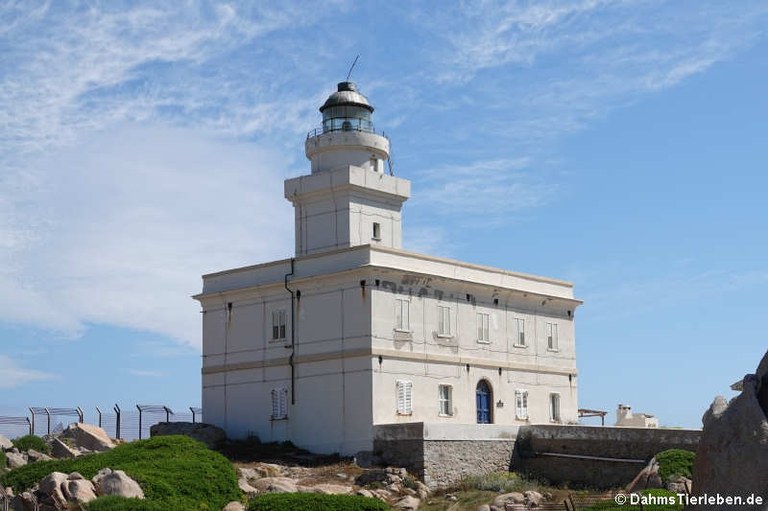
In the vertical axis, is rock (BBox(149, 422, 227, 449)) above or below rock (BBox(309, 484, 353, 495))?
above

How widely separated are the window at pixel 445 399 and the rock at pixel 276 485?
338 inches

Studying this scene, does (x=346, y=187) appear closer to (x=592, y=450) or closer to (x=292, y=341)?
(x=292, y=341)

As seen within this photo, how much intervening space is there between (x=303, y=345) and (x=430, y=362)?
4498 millimetres

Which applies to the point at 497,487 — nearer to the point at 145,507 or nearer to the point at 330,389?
the point at 330,389

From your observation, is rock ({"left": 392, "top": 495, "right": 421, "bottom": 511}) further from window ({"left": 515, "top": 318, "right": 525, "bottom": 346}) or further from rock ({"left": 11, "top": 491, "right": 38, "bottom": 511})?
window ({"left": 515, "top": 318, "right": 525, "bottom": 346})

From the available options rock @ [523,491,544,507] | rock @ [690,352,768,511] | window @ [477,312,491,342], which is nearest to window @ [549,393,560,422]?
window @ [477,312,491,342]

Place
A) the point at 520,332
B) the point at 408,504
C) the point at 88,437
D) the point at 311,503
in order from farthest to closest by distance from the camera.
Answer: the point at 520,332 → the point at 88,437 → the point at 408,504 → the point at 311,503

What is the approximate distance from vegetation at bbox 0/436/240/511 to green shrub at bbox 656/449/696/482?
11.5m

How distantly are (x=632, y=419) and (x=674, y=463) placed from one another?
18099 millimetres

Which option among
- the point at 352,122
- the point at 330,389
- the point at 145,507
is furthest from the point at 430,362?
the point at 145,507

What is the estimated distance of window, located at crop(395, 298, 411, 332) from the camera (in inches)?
1522

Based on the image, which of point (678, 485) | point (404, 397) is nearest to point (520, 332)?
point (404, 397)

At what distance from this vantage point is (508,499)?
3130 centimetres

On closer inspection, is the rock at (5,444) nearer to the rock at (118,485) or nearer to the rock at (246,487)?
the rock at (246,487)
